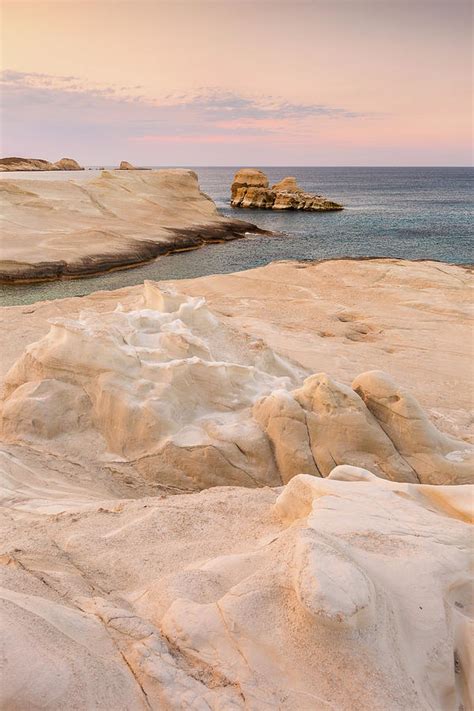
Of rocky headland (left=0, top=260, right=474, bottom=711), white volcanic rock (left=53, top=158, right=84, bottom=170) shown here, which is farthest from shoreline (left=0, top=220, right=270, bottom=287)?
white volcanic rock (left=53, top=158, right=84, bottom=170)

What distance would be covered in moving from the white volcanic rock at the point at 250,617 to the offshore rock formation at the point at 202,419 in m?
3.12

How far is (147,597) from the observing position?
357 cm

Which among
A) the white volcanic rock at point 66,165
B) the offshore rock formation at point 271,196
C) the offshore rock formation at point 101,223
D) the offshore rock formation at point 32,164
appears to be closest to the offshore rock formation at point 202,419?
the offshore rock formation at point 101,223

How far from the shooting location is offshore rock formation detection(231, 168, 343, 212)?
A: 5888 cm

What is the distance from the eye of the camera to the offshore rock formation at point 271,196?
5888 cm

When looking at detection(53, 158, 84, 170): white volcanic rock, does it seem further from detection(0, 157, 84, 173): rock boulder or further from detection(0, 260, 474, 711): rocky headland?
detection(0, 260, 474, 711): rocky headland

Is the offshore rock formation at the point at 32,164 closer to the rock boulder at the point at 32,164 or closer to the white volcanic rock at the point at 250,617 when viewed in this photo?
the rock boulder at the point at 32,164

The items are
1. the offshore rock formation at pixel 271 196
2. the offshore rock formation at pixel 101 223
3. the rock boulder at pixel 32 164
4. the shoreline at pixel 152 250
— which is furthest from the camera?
the rock boulder at pixel 32 164

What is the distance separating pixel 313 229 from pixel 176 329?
35.6 m

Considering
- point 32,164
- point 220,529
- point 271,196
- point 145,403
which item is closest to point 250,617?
point 220,529

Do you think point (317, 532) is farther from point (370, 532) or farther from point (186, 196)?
point (186, 196)

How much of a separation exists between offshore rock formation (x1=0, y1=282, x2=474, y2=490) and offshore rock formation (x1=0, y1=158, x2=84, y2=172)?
350ft

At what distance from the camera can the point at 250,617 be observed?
10.3 feet

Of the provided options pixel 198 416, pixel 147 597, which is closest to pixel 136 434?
pixel 198 416
